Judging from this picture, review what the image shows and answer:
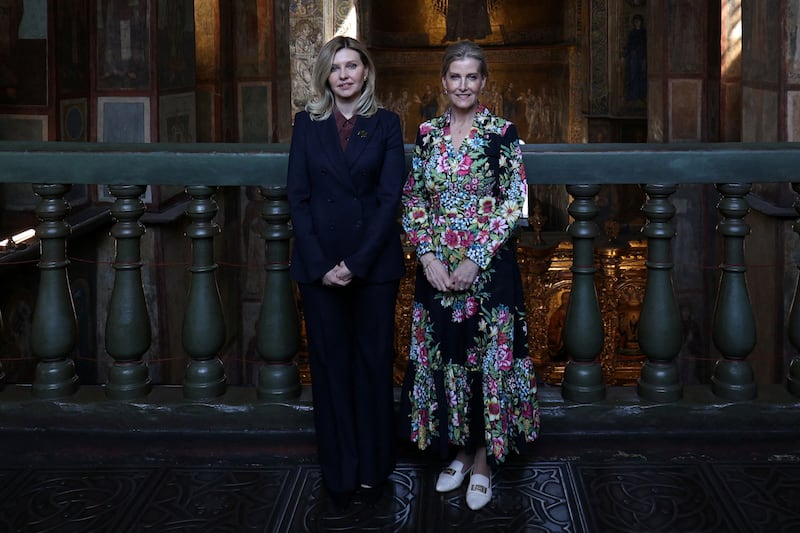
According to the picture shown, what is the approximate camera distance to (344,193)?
138 inches

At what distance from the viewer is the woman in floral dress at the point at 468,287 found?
354 centimetres

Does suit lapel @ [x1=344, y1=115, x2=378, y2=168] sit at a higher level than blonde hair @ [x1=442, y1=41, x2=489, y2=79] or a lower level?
lower

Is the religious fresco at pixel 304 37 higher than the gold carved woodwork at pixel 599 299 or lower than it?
higher

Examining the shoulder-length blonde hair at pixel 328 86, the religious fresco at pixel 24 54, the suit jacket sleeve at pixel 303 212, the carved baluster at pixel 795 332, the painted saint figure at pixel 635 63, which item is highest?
the painted saint figure at pixel 635 63

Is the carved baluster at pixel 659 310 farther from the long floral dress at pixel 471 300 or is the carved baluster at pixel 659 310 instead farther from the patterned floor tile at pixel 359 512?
the patterned floor tile at pixel 359 512

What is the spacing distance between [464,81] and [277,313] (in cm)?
119

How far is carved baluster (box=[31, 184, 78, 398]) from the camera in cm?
398

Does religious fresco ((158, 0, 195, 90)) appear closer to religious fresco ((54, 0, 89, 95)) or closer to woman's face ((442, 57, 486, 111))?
religious fresco ((54, 0, 89, 95))

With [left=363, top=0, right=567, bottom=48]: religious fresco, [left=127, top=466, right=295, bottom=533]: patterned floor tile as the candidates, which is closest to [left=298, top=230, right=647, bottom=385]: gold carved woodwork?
[left=363, top=0, right=567, bottom=48]: religious fresco

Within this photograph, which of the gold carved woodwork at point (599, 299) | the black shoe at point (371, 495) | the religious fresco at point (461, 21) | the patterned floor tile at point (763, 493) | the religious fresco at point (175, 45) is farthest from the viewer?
the religious fresco at point (461, 21)

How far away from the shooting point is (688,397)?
161 inches

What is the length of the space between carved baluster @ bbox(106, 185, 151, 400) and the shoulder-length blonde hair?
861mm

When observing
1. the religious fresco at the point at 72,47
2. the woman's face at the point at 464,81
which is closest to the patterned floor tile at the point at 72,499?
the woman's face at the point at 464,81

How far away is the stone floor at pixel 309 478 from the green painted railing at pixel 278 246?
14cm
